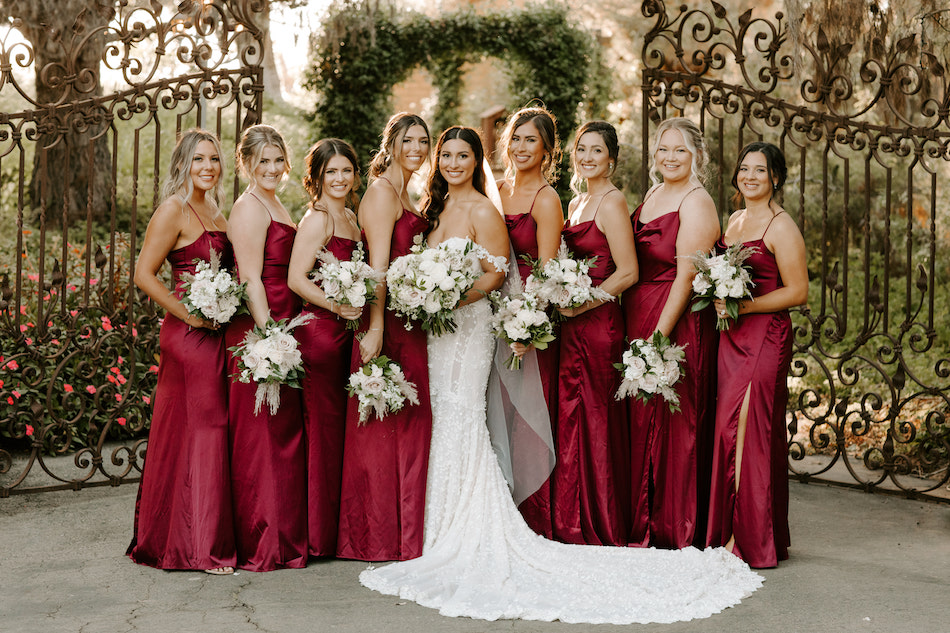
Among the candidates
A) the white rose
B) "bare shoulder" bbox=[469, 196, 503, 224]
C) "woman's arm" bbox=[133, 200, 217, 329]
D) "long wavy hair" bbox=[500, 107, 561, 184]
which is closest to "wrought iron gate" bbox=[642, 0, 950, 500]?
"long wavy hair" bbox=[500, 107, 561, 184]

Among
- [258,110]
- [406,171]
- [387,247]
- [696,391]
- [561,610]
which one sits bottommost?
[561,610]

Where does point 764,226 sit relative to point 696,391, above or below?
above

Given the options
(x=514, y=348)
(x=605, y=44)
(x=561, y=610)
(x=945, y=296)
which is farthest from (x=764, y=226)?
(x=605, y=44)

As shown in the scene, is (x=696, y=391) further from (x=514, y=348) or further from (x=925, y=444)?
(x=925, y=444)

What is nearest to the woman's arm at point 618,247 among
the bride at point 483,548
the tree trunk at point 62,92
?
the bride at point 483,548

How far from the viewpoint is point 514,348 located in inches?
206

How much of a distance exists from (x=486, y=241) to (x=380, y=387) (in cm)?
98

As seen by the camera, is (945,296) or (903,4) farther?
(945,296)

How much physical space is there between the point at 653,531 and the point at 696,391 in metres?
0.83

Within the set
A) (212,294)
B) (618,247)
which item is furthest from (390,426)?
(618,247)

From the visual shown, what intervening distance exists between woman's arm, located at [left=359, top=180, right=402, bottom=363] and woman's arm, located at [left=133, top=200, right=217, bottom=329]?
89 cm

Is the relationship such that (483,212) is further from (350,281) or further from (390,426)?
(390,426)

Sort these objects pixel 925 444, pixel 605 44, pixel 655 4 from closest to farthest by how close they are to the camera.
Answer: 1. pixel 655 4
2. pixel 925 444
3. pixel 605 44

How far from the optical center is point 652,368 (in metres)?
5.04
